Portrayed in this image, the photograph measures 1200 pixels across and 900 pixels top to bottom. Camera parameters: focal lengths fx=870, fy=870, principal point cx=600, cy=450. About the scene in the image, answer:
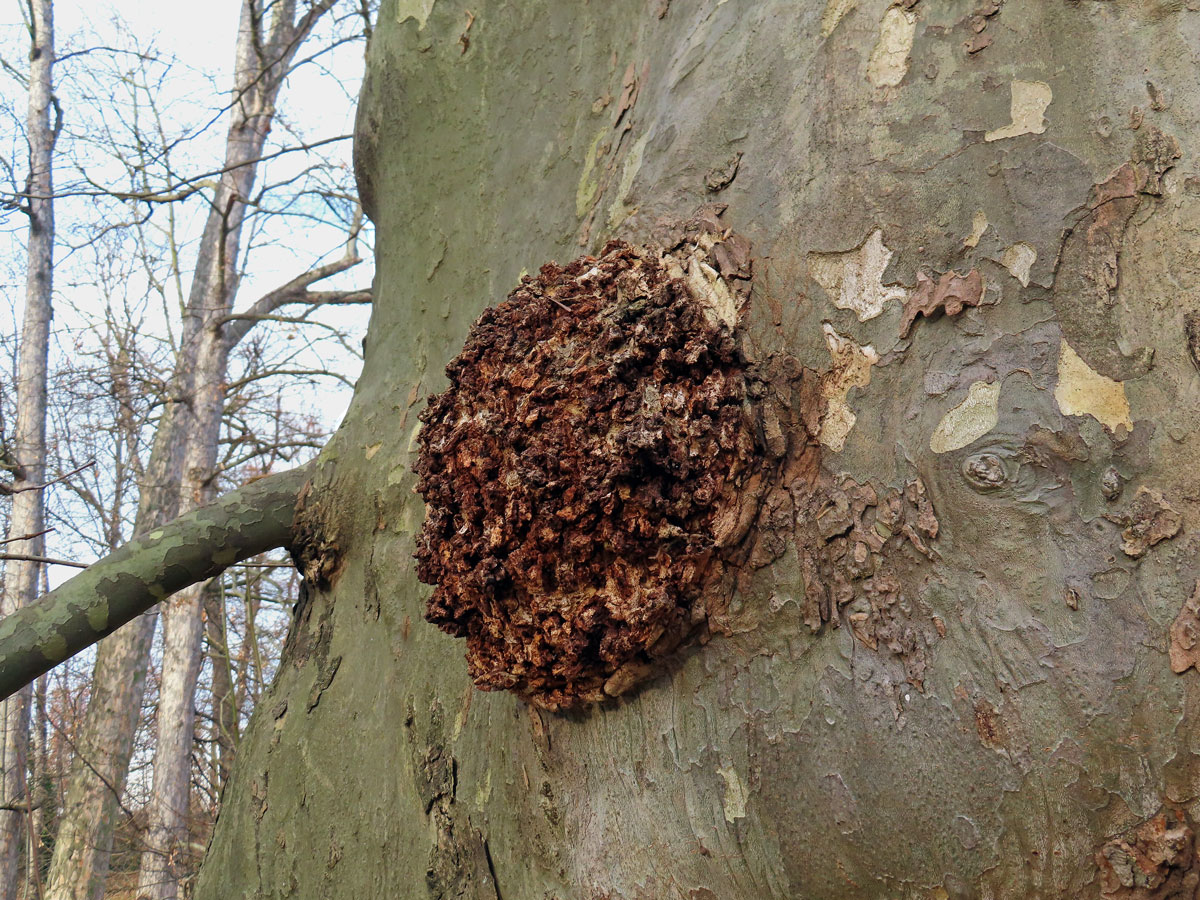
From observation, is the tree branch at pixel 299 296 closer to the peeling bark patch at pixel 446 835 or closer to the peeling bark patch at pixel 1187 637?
the peeling bark patch at pixel 446 835

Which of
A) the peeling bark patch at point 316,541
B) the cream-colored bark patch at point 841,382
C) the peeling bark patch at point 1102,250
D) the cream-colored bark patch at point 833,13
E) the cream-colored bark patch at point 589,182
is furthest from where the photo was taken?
the peeling bark patch at point 316,541

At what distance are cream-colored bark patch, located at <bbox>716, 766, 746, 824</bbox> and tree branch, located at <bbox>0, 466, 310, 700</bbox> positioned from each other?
4.46 ft

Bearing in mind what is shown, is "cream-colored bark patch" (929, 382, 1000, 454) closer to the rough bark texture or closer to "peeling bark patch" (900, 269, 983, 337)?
the rough bark texture

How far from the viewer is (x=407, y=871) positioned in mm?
1541

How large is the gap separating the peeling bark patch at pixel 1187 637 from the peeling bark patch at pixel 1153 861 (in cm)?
14

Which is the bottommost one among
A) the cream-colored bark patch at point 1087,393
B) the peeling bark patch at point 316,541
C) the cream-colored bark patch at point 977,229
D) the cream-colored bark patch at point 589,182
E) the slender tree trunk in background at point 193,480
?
the cream-colored bark patch at point 1087,393

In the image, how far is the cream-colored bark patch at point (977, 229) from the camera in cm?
107

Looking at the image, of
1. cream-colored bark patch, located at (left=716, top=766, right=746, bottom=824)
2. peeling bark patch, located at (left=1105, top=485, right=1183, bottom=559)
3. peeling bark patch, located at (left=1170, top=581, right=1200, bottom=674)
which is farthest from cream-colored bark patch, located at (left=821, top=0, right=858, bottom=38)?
cream-colored bark patch, located at (left=716, top=766, right=746, bottom=824)

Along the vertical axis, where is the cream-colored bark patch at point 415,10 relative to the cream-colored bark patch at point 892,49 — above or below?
above

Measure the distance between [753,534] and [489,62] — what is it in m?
1.49

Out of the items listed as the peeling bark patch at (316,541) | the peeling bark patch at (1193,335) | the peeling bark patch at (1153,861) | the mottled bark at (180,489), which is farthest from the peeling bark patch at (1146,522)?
the mottled bark at (180,489)

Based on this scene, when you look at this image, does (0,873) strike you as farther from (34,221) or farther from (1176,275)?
(1176,275)

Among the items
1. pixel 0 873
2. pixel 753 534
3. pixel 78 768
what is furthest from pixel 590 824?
pixel 0 873

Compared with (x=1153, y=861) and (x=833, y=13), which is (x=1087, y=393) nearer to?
(x=1153, y=861)
